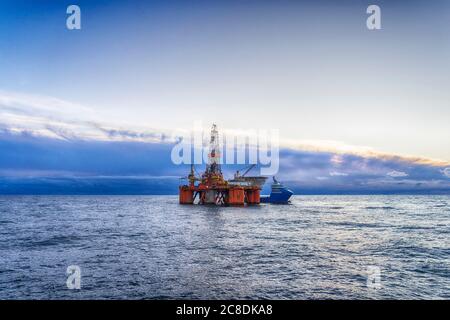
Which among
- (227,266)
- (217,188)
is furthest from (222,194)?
(227,266)

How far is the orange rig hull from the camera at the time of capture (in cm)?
9659

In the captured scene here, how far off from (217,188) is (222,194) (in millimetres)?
5581

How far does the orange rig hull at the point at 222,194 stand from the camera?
96.6 meters

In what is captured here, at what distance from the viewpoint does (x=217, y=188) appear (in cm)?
9625

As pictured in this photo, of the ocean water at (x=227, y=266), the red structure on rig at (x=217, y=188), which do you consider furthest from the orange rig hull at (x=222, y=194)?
the ocean water at (x=227, y=266)

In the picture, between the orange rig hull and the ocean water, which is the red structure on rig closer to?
the orange rig hull

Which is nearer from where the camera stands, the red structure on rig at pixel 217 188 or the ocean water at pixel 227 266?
the ocean water at pixel 227 266

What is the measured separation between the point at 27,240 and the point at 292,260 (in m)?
27.1
